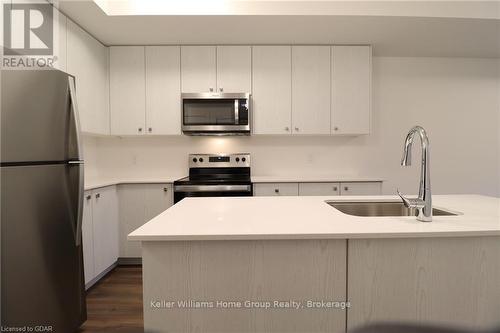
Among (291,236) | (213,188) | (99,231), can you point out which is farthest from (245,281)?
(99,231)

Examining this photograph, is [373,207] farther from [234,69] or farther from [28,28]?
[28,28]

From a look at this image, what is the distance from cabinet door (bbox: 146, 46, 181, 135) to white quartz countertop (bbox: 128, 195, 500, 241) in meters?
1.86

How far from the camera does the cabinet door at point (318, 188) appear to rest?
306 cm

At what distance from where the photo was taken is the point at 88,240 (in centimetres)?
256

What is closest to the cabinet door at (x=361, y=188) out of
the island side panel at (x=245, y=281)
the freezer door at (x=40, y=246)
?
the island side panel at (x=245, y=281)

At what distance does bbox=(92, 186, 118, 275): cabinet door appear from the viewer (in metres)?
2.68

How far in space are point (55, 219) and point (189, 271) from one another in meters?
1.09

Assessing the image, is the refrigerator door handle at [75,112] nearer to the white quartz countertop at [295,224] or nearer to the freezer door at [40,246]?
the freezer door at [40,246]

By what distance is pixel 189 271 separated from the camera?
112 centimetres

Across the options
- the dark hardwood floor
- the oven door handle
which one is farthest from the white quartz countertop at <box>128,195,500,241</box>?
the oven door handle

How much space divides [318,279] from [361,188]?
86.1 inches

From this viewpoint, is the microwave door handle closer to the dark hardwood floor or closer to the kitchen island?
the dark hardwood floor

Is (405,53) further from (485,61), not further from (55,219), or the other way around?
(55,219)

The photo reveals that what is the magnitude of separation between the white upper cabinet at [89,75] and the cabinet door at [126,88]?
8cm
